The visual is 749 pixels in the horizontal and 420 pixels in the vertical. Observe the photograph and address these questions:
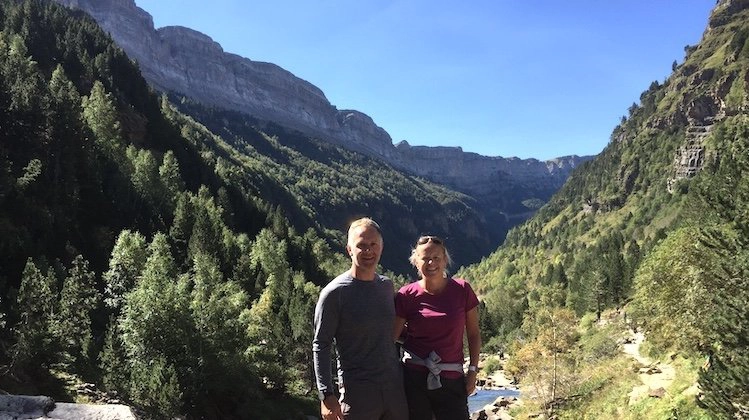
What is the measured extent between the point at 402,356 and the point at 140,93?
487 ft

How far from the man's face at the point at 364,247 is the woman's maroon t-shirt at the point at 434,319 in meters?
0.90

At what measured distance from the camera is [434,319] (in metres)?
7.61

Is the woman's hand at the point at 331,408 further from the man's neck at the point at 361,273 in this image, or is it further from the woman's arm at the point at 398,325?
the man's neck at the point at 361,273

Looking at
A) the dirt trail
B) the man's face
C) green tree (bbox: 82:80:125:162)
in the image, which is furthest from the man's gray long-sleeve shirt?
green tree (bbox: 82:80:125:162)

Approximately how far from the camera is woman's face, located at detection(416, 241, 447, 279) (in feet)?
25.3

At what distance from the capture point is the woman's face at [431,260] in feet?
25.3

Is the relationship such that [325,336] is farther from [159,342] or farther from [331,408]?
[159,342]

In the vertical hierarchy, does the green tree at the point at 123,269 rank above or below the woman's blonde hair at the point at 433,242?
below

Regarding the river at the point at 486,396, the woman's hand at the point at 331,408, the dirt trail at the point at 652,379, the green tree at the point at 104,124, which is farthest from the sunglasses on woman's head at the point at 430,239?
the green tree at the point at 104,124

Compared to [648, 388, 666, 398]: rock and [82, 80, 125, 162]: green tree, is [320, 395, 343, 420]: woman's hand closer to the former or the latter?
[648, 388, 666, 398]: rock

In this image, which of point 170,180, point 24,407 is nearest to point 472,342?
point 24,407

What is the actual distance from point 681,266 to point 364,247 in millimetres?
39266

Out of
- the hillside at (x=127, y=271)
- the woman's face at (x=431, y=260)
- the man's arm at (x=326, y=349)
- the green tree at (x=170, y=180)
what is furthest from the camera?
the green tree at (x=170, y=180)

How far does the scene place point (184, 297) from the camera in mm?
42781
